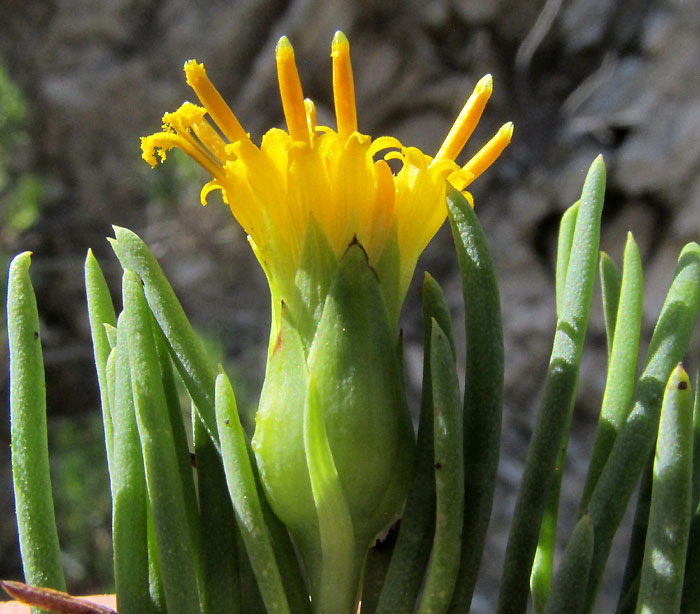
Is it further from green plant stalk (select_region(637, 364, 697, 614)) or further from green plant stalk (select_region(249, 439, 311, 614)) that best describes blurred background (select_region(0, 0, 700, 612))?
green plant stalk (select_region(637, 364, 697, 614))

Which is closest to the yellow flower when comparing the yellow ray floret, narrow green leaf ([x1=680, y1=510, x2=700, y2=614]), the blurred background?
the yellow ray floret

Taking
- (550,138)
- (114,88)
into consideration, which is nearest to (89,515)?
(114,88)

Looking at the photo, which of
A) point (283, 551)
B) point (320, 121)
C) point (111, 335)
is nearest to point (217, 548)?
point (283, 551)

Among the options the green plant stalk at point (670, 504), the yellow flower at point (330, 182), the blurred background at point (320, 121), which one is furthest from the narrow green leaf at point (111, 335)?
the blurred background at point (320, 121)

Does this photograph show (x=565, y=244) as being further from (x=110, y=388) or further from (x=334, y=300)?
(x=110, y=388)

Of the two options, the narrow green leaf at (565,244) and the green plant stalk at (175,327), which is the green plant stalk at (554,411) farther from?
the green plant stalk at (175,327)

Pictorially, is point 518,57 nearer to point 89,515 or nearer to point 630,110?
point 630,110
